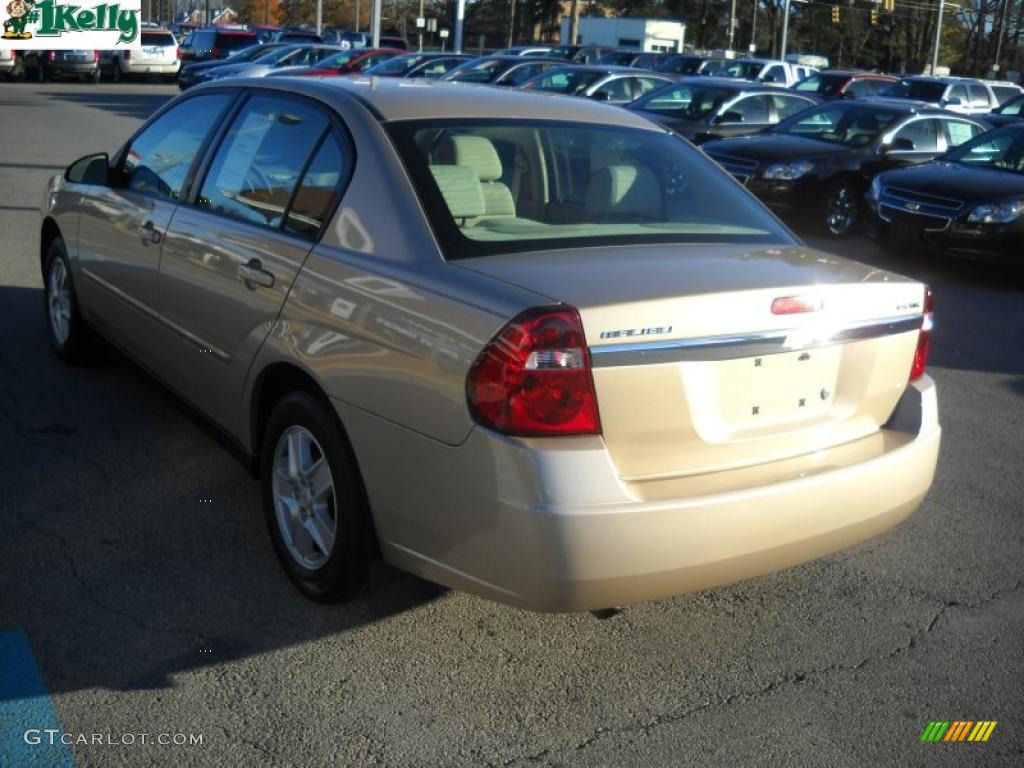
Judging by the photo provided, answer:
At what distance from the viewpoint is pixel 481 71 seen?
85.3 ft

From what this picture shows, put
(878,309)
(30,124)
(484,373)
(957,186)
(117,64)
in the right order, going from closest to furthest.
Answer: (484,373), (878,309), (957,186), (30,124), (117,64)

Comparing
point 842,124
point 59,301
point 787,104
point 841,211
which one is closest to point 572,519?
point 59,301

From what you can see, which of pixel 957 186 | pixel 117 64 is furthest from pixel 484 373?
pixel 117 64

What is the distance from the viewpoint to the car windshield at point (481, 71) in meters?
A: 25.5

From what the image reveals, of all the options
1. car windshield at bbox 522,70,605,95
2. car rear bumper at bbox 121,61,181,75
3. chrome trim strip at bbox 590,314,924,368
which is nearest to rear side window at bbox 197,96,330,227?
chrome trim strip at bbox 590,314,924,368

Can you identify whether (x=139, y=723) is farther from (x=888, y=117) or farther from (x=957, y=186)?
(x=888, y=117)

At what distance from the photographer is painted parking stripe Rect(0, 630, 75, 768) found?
3270 mm

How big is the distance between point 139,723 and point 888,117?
13.7m

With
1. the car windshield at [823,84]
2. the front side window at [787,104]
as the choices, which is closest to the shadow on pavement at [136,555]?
the front side window at [787,104]

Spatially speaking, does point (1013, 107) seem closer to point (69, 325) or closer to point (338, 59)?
point (338, 59)

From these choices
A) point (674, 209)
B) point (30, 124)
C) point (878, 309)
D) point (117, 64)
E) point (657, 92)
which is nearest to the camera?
point (878, 309)

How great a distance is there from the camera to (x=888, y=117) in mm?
15250

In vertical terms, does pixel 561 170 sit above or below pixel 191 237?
above

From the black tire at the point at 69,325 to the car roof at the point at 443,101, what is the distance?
2.02 metres
